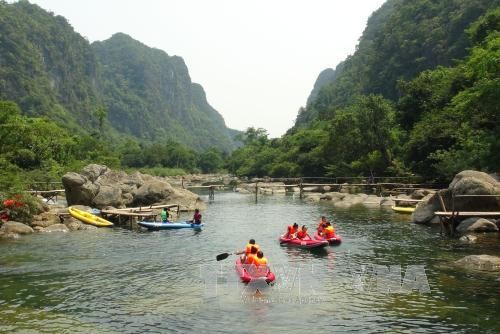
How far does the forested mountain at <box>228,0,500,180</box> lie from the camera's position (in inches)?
1363

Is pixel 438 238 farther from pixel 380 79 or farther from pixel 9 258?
pixel 380 79

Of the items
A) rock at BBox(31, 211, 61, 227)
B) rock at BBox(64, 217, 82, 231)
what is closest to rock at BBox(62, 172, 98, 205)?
rock at BBox(31, 211, 61, 227)

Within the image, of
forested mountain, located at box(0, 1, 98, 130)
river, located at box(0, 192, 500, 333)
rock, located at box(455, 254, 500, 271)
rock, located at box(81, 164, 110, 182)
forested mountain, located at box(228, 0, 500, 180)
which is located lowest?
river, located at box(0, 192, 500, 333)

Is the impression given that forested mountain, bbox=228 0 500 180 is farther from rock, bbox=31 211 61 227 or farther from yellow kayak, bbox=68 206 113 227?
rock, bbox=31 211 61 227

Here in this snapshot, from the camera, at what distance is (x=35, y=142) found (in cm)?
5984

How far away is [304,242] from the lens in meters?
24.0

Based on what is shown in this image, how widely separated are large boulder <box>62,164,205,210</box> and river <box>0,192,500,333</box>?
Answer: 10080 mm

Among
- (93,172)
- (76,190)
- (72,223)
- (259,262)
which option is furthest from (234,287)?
(93,172)

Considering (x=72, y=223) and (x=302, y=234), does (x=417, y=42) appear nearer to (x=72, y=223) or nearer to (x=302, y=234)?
(x=302, y=234)

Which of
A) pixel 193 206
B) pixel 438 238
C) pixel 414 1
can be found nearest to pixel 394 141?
pixel 193 206

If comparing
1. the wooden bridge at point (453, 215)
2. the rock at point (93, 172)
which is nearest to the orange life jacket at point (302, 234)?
the wooden bridge at point (453, 215)

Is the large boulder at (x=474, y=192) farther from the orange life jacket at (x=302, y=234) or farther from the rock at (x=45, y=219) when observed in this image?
the rock at (x=45, y=219)

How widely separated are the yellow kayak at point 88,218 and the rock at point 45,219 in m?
1.11

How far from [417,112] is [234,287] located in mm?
42258
